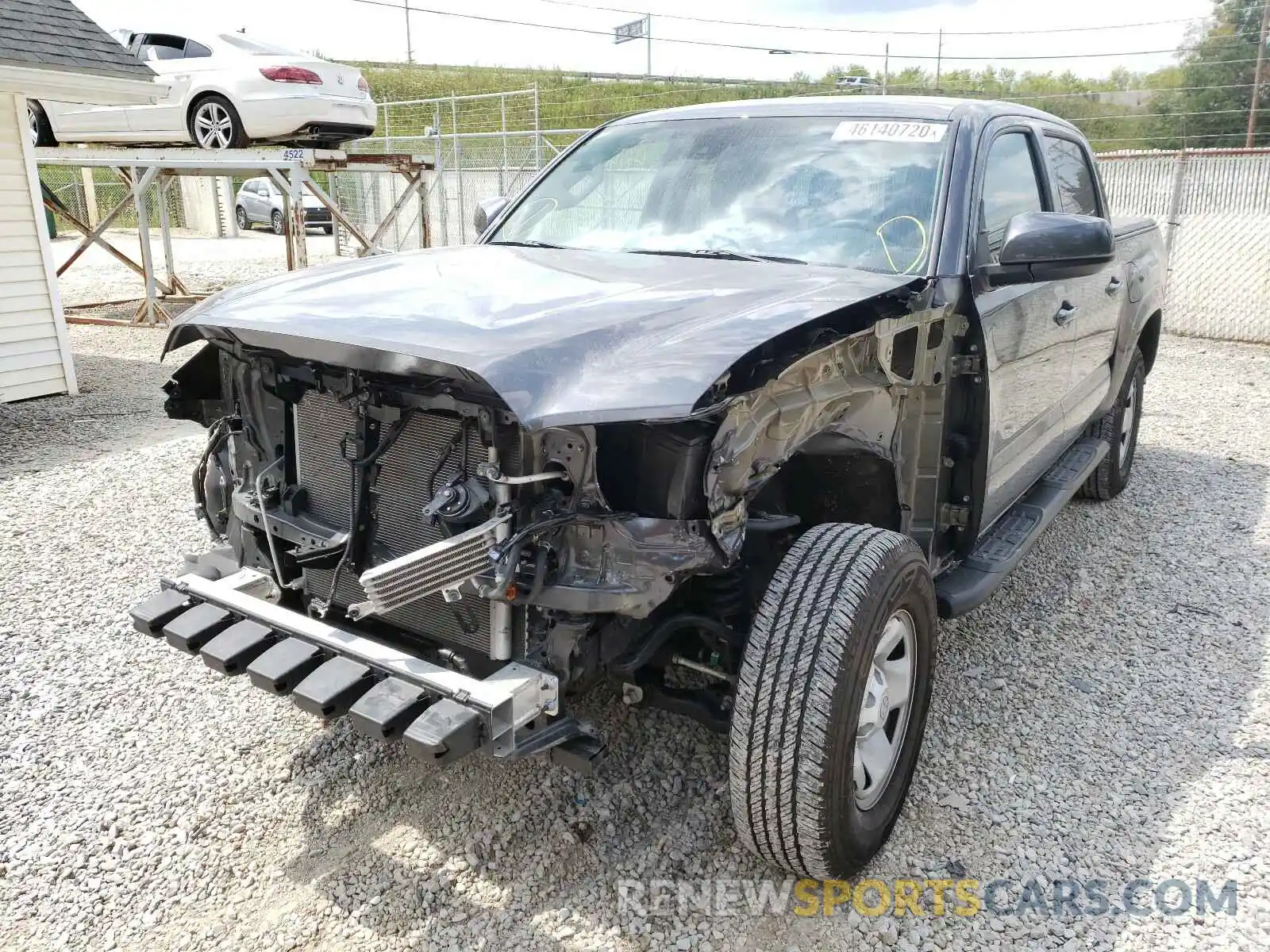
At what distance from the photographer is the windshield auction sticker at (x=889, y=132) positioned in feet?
11.4

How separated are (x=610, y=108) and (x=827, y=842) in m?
26.7

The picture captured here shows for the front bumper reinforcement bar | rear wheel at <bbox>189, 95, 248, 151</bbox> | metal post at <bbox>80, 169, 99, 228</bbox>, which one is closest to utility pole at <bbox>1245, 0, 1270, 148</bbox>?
rear wheel at <bbox>189, 95, 248, 151</bbox>

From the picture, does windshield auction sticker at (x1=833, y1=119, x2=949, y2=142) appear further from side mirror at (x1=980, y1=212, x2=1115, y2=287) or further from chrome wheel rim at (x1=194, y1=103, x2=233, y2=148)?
chrome wheel rim at (x1=194, y1=103, x2=233, y2=148)

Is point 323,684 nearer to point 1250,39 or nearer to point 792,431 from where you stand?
point 792,431

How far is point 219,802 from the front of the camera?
307 cm

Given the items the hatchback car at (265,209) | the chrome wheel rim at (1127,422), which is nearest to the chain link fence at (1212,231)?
the chrome wheel rim at (1127,422)

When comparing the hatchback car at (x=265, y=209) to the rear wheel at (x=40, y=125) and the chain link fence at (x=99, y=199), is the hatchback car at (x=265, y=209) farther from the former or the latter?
the rear wheel at (x=40, y=125)

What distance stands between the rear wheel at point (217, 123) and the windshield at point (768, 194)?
9.39 m

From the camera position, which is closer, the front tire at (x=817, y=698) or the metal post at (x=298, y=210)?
the front tire at (x=817, y=698)

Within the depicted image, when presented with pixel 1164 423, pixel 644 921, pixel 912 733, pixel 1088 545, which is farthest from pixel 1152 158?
pixel 644 921

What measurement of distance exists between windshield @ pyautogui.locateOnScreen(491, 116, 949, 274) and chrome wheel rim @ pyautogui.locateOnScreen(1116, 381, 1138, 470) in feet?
9.70

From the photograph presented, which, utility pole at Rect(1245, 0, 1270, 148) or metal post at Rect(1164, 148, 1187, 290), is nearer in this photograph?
metal post at Rect(1164, 148, 1187, 290)

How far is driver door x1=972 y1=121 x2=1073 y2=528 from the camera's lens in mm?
3369

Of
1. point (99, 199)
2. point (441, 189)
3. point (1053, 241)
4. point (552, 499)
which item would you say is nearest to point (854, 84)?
point (1053, 241)
